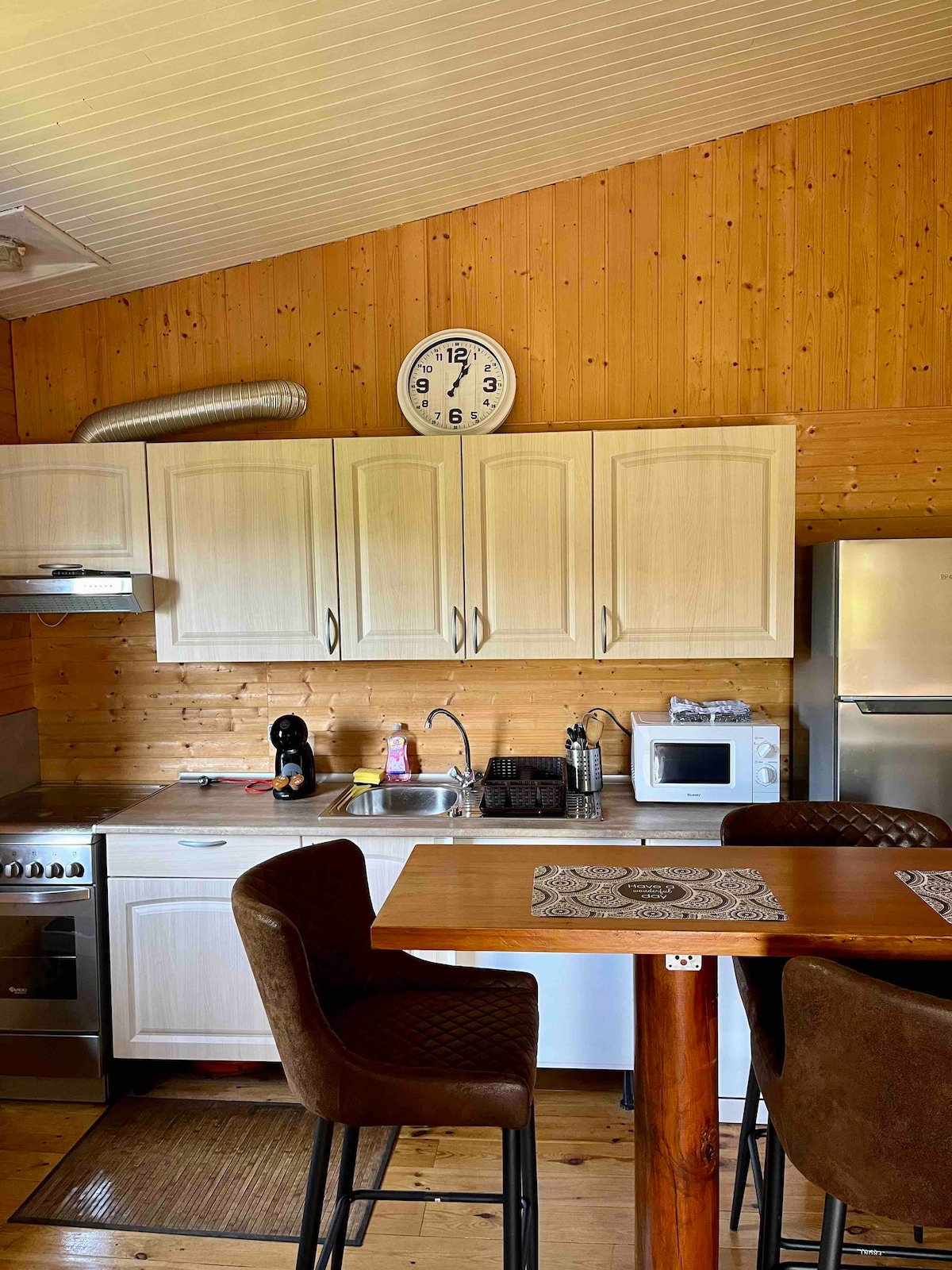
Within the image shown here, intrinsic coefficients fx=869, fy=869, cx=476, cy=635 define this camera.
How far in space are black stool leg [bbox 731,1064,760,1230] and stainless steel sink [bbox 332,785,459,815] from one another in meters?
1.26

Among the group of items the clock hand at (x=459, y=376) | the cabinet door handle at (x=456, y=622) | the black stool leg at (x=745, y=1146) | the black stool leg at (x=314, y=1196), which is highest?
the clock hand at (x=459, y=376)

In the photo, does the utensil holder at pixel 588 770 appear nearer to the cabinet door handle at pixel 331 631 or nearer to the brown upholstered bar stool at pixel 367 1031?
the cabinet door handle at pixel 331 631

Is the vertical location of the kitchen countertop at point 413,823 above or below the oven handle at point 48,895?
above

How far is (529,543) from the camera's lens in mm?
2754

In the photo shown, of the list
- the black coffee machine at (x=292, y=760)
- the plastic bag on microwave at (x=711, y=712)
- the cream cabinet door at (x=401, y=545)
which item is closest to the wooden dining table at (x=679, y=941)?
the plastic bag on microwave at (x=711, y=712)

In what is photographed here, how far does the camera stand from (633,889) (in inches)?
64.5

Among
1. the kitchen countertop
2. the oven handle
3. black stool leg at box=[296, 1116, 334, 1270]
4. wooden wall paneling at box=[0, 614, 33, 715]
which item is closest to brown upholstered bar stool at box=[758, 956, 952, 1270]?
black stool leg at box=[296, 1116, 334, 1270]

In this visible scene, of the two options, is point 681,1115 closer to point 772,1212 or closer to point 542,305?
point 772,1212

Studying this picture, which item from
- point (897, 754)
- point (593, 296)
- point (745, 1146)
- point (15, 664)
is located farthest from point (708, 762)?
point (15, 664)

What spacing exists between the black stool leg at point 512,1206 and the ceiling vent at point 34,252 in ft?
8.69

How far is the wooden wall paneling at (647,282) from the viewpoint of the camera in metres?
2.98

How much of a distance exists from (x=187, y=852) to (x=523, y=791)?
3.47 feet

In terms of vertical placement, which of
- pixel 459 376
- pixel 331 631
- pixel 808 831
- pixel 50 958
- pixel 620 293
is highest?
pixel 620 293

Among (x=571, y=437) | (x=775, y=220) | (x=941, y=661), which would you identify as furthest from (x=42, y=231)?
(x=941, y=661)
